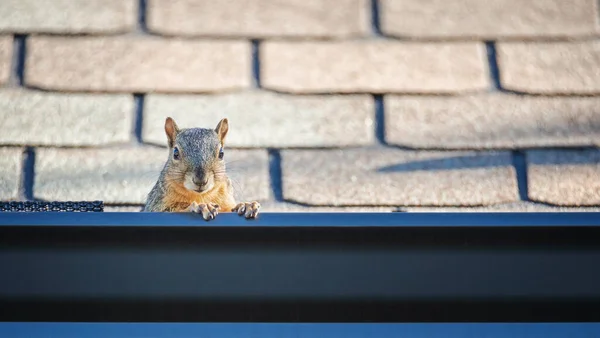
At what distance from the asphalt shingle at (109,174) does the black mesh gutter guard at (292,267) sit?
807mm

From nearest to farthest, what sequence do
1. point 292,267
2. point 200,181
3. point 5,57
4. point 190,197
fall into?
1. point 292,267
2. point 200,181
3. point 190,197
4. point 5,57

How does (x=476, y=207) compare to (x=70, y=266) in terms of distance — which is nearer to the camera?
(x=70, y=266)

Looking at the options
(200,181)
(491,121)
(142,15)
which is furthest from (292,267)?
(142,15)

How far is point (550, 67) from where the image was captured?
212 centimetres

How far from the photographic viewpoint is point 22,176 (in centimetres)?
196

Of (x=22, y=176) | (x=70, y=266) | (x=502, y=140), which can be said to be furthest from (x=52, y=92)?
(x=502, y=140)

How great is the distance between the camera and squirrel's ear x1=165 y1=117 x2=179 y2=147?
6.22ft

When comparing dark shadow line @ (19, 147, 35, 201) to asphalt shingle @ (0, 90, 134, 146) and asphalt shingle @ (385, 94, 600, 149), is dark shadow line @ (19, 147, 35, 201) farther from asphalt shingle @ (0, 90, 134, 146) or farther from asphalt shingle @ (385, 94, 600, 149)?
asphalt shingle @ (385, 94, 600, 149)

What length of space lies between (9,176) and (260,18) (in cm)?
73

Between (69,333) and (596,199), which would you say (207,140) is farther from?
(596,199)

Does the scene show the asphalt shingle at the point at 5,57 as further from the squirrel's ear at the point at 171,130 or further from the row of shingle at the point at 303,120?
the squirrel's ear at the point at 171,130

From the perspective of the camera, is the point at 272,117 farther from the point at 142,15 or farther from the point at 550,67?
the point at 550,67

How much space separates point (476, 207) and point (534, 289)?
80 cm

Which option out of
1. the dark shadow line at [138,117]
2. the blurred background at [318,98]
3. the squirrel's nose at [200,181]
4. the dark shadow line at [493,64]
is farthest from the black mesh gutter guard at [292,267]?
the dark shadow line at [493,64]
